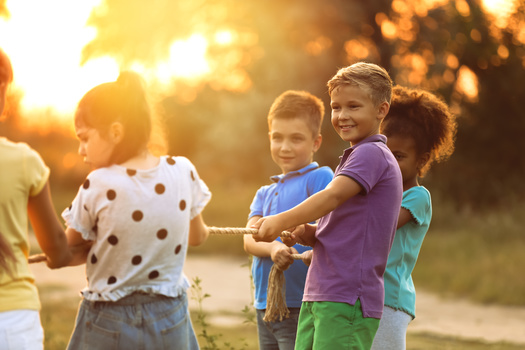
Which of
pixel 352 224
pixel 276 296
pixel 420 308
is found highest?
pixel 352 224

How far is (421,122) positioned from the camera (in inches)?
114

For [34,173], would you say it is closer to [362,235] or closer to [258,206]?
[362,235]

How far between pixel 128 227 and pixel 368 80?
3.14 ft

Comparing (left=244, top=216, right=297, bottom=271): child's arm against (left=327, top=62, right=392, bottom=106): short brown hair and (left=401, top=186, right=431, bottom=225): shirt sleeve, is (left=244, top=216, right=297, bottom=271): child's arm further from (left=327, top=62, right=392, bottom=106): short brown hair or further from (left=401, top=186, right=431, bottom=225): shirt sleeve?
(left=327, top=62, right=392, bottom=106): short brown hair

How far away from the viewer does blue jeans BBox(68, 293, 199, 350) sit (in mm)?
2373

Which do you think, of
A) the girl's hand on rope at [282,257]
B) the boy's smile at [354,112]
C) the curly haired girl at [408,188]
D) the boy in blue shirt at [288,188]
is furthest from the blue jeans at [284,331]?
the boy's smile at [354,112]

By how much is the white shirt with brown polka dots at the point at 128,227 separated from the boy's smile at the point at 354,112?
633 millimetres

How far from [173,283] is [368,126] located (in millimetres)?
885

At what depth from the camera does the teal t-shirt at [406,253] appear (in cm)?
266

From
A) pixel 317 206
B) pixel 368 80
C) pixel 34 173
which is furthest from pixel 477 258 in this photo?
pixel 34 173

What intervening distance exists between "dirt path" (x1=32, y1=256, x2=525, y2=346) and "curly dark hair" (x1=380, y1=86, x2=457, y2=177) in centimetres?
250

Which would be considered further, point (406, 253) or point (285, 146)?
point (285, 146)

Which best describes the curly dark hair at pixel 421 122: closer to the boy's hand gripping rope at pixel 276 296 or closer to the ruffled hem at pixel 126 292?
the boy's hand gripping rope at pixel 276 296

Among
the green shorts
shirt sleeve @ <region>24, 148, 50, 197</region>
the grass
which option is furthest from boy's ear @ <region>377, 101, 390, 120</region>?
the grass
